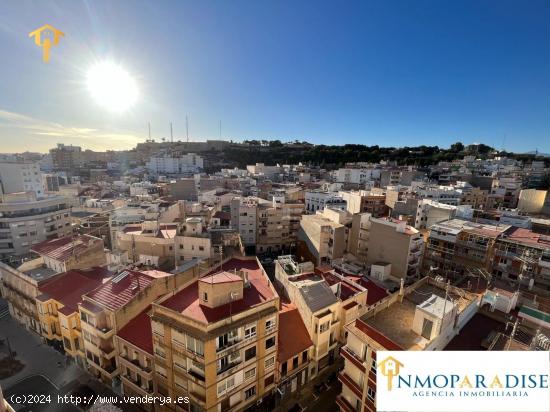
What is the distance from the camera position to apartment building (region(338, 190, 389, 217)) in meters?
55.7

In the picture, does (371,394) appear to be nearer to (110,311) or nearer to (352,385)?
(352,385)

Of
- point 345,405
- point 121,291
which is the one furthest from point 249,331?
point 121,291

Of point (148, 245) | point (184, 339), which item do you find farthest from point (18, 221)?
point (184, 339)

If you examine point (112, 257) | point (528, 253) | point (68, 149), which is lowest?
point (112, 257)

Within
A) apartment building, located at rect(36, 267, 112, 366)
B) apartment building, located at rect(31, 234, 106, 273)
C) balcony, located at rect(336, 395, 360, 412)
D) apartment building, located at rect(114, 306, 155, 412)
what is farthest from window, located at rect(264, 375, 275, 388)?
apartment building, located at rect(31, 234, 106, 273)

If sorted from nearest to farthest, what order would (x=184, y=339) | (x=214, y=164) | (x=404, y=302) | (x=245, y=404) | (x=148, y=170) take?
1. (x=184, y=339)
2. (x=245, y=404)
3. (x=404, y=302)
4. (x=148, y=170)
5. (x=214, y=164)

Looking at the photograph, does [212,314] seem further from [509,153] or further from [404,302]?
[509,153]

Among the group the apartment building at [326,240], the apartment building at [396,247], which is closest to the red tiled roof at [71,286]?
the apartment building at [326,240]

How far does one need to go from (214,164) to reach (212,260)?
125623 millimetres

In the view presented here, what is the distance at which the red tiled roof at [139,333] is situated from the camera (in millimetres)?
19688

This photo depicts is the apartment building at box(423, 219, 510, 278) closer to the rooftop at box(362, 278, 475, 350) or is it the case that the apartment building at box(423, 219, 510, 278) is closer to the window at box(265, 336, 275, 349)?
the rooftop at box(362, 278, 475, 350)

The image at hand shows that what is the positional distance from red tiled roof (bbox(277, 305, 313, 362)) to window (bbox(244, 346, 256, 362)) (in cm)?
332

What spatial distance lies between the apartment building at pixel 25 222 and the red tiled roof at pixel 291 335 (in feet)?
125

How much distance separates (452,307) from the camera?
652 inches
